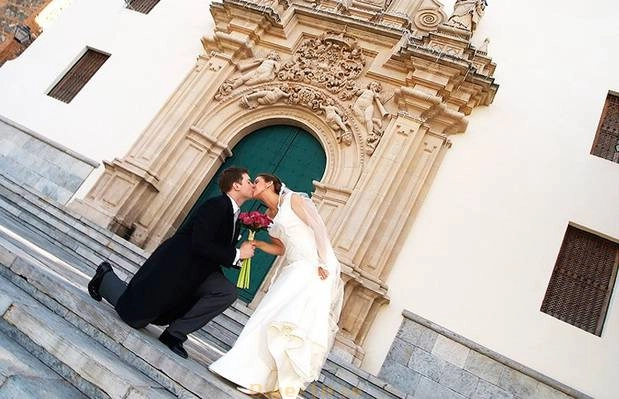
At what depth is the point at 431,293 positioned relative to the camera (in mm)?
6859

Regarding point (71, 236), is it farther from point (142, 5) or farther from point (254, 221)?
point (142, 5)

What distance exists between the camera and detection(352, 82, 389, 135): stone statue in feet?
27.0

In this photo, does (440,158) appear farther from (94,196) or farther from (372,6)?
(94,196)

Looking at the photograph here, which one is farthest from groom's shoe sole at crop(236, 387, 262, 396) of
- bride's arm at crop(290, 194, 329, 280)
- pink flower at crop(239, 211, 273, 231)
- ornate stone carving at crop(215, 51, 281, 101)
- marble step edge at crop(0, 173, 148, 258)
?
ornate stone carving at crop(215, 51, 281, 101)

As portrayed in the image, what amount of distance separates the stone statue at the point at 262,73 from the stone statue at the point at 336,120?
1.39 metres

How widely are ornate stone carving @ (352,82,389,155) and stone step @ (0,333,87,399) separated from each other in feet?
20.7

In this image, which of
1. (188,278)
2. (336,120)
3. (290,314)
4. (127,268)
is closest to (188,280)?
(188,278)

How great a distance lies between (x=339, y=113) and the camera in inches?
337

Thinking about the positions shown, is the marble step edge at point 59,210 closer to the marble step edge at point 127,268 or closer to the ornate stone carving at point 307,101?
the marble step edge at point 127,268

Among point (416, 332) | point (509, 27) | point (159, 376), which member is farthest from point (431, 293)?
point (509, 27)

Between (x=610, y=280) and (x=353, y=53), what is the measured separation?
5988 mm

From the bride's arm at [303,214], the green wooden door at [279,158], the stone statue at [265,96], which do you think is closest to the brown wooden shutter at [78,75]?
the stone statue at [265,96]

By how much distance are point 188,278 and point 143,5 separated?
1066 cm

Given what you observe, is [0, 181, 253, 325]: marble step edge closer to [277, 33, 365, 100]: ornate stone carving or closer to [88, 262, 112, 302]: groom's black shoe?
[88, 262, 112, 302]: groom's black shoe
